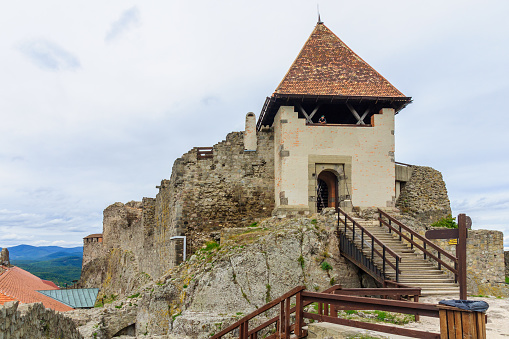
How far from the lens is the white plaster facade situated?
1752 centimetres

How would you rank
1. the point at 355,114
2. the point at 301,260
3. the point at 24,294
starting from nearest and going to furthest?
the point at 301,260
the point at 355,114
the point at 24,294

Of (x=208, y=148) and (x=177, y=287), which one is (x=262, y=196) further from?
(x=177, y=287)

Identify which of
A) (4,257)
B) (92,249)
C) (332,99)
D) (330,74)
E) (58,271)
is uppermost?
(330,74)

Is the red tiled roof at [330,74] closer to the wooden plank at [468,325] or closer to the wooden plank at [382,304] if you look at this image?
the wooden plank at [382,304]

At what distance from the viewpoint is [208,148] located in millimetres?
19844

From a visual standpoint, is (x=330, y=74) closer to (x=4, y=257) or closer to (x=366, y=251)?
(x=366, y=251)

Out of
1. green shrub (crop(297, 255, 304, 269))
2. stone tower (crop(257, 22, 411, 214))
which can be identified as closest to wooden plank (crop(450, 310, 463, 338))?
green shrub (crop(297, 255, 304, 269))

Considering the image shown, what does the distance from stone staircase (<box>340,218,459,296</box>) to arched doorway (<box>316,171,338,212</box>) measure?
389 cm

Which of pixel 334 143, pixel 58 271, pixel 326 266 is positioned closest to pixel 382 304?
pixel 326 266

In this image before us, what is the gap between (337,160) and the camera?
17.7 metres

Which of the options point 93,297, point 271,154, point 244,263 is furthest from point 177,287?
point 93,297

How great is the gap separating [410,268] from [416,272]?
23cm

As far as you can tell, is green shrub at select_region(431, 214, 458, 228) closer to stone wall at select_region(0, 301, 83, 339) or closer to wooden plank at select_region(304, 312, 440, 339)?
wooden plank at select_region(304, 312, 440, 339)

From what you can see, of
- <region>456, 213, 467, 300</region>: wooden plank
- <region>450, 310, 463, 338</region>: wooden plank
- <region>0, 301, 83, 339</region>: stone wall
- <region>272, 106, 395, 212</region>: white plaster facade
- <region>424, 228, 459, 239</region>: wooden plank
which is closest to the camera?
<region>450, 310, 463, 338</region>: wooden plank
